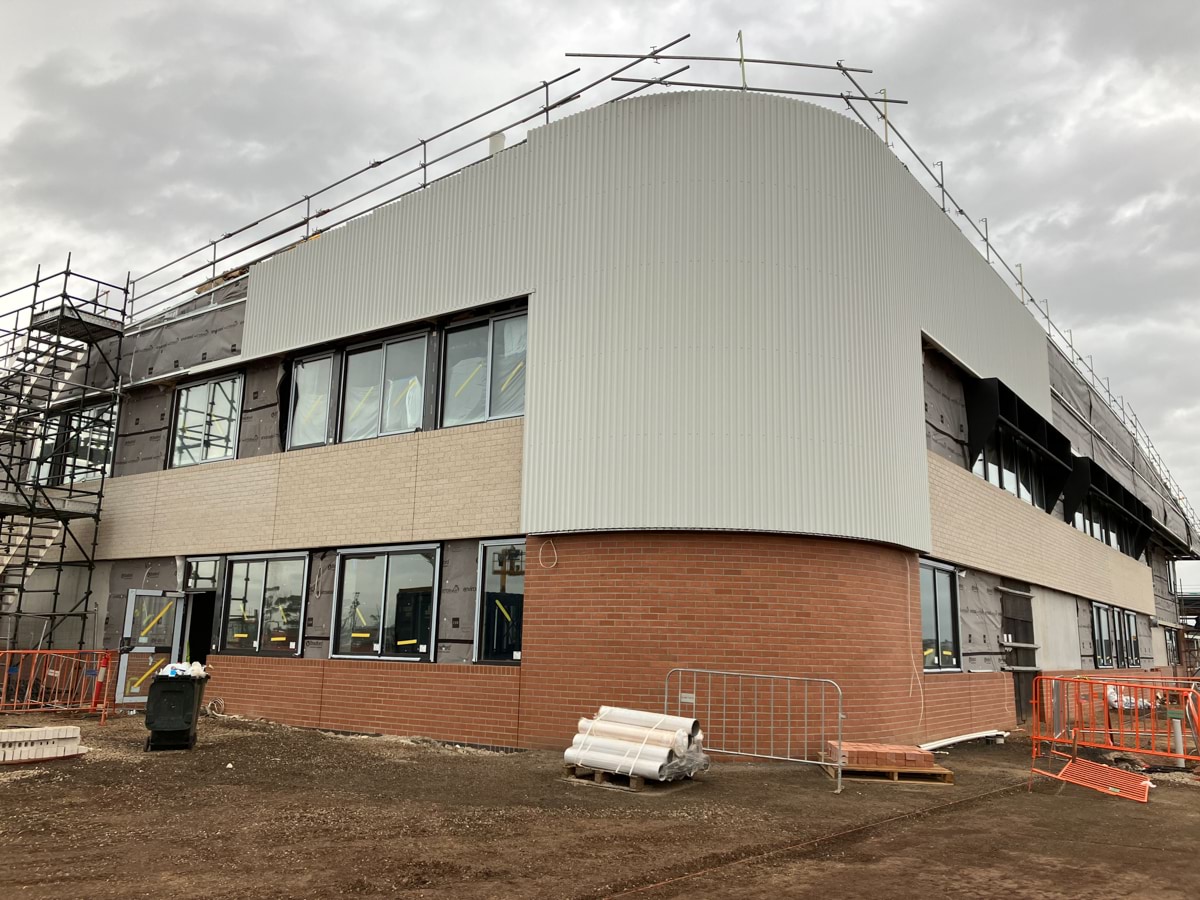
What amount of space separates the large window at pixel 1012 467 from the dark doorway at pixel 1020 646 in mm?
2452

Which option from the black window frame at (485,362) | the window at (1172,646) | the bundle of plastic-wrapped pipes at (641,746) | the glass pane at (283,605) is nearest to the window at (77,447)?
the glass pane at (283,605)

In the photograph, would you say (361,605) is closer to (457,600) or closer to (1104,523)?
(457,600)

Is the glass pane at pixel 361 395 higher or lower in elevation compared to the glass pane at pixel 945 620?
higher

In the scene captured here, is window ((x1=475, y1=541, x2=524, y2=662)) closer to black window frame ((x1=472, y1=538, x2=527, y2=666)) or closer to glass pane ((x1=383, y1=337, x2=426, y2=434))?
black window frame ((x1=472, y1=538, x2=527, y2=666))

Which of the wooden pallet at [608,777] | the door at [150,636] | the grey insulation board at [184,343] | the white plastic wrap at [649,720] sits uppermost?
the grey insulation board at [184,343]

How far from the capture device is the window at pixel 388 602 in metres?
14.6

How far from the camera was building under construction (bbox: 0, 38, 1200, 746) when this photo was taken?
12.5m

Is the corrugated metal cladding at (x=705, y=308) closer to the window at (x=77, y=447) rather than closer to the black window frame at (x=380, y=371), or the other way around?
the black window frame at (x=380, y=371)

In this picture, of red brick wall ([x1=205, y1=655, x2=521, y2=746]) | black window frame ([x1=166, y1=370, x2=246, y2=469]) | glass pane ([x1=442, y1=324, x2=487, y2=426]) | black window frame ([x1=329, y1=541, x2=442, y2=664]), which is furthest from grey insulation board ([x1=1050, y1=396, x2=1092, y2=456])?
black window frame ([x1=166, y1=370, x2=246, y2=469])

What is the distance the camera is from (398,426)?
15.9 meters

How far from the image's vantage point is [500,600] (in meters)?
13.8

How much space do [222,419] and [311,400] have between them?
108 inches

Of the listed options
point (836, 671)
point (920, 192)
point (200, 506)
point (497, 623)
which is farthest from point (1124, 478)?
point (200, 506)

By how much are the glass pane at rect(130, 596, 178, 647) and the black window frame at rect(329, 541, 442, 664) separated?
4.61 m
